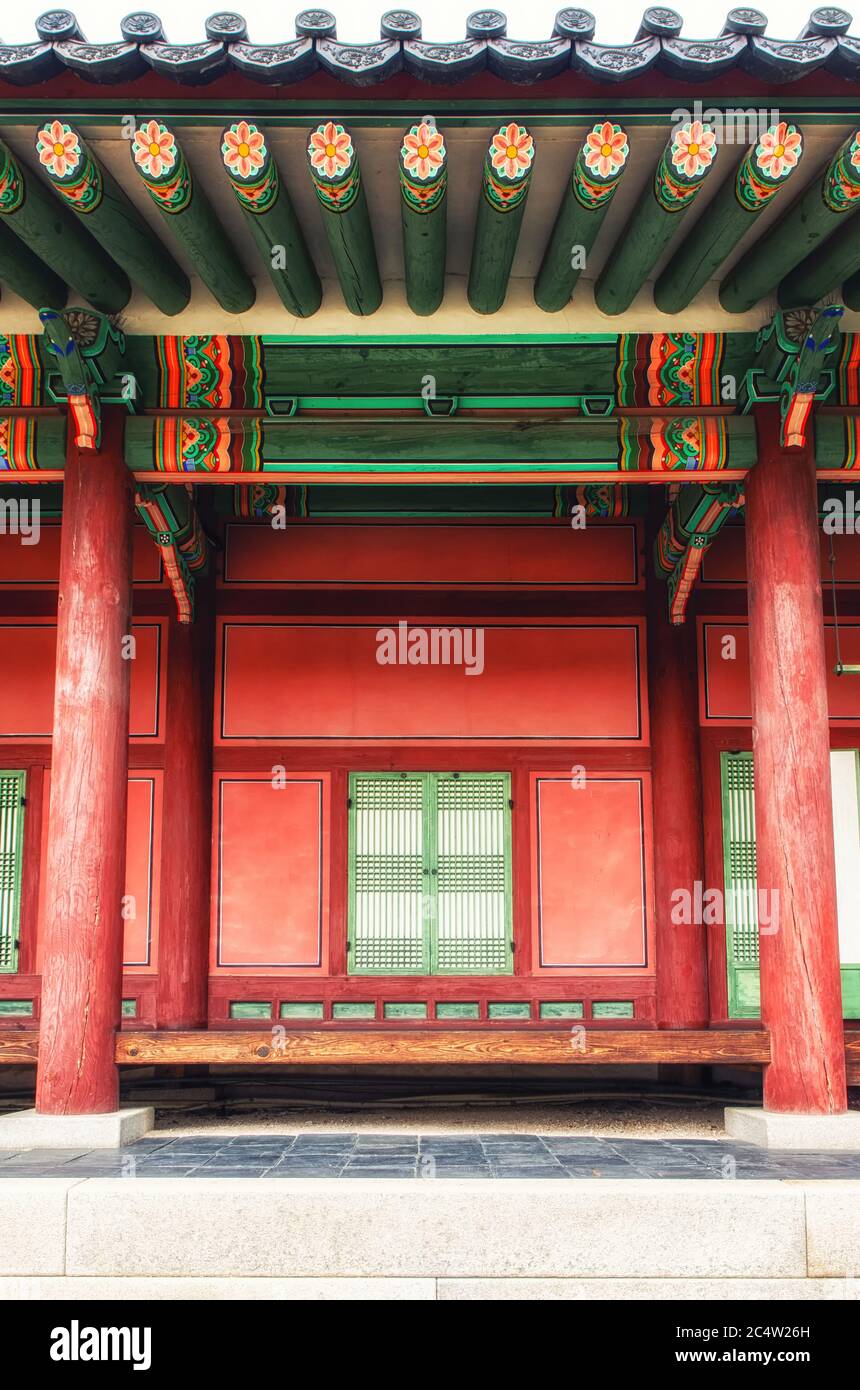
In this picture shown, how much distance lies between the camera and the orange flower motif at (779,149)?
4945 mm

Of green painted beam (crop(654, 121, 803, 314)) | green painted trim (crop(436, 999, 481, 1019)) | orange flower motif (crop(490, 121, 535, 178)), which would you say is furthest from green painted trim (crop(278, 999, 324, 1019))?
orange flower motif (crop(490, 121, 535, 178))

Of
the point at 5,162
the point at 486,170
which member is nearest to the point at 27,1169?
the point at 5,162

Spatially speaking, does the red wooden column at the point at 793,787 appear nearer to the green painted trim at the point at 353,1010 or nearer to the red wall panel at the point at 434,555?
the red wall panel at the point at 434,555

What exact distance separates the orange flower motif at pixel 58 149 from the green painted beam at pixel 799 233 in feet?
10.7

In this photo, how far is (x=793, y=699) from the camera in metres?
5.82

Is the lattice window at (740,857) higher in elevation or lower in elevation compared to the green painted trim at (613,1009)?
higher

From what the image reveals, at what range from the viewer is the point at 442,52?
4.62 metres

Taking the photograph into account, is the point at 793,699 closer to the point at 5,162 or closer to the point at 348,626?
the point at 348,626

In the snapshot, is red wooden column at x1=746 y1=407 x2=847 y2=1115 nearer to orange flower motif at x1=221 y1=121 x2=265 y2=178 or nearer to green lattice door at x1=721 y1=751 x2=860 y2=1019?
green lattice door at x1=721 y1=751 x2=860 y2=1019

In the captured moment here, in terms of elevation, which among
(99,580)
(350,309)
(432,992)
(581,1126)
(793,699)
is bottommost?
(581,1126)

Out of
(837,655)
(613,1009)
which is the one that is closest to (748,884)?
(613,1009)

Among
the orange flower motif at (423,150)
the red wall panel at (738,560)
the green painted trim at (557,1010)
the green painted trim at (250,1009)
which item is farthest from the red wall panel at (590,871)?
the orange flower motif at (423,150)

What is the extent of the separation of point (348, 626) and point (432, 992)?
8.74 ft

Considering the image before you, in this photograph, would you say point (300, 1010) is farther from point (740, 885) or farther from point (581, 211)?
point (581, 211)
